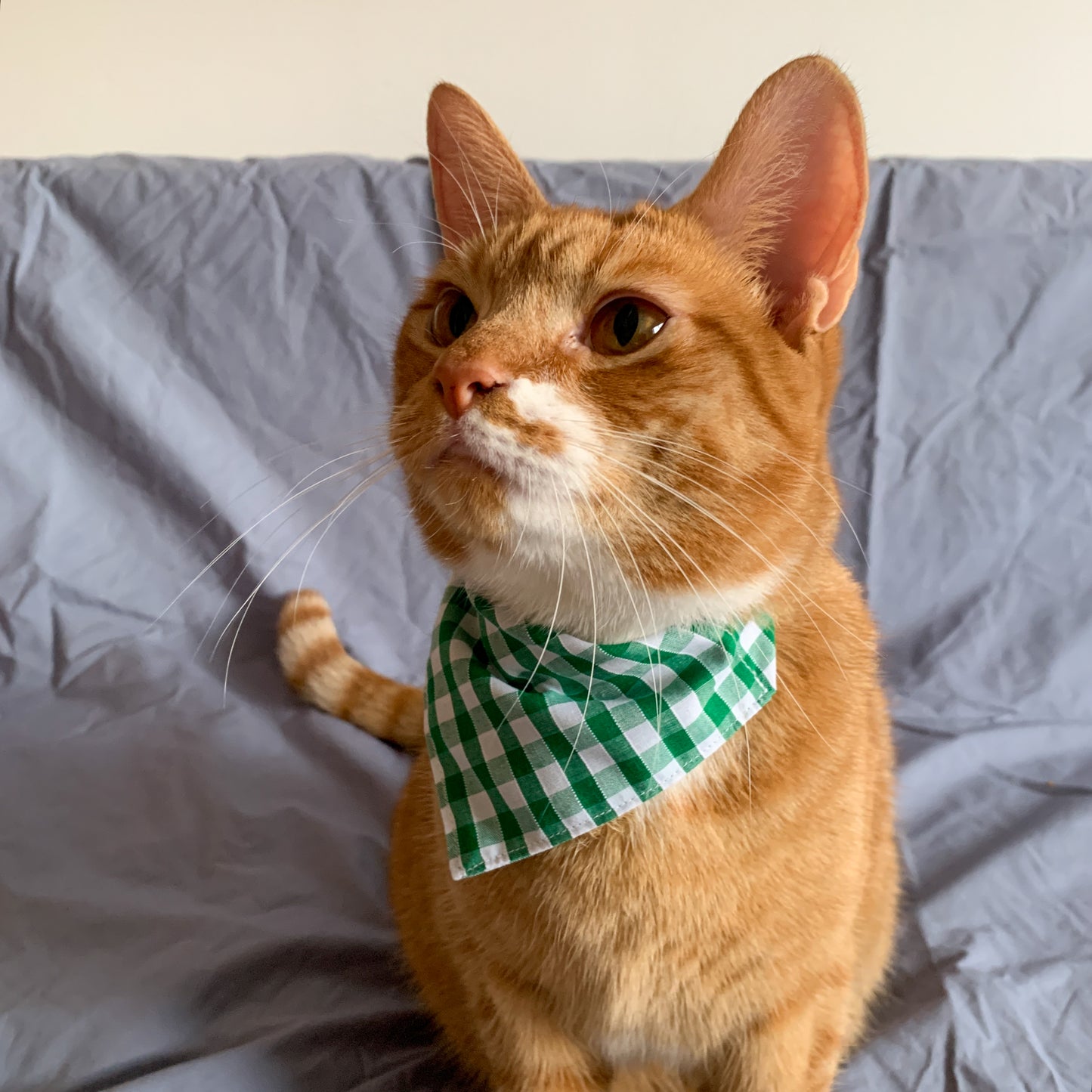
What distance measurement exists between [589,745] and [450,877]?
0.27 m

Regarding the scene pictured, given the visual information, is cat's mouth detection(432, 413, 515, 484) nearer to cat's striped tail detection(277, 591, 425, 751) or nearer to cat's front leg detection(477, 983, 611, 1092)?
cat's front leg detection(477, 983, 611, 1092)

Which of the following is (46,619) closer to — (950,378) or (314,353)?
(314,353)

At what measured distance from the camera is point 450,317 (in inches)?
36.8

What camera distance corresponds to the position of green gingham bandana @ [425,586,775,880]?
0.81 meters

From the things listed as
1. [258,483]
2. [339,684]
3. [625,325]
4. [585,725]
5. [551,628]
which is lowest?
[339,684]

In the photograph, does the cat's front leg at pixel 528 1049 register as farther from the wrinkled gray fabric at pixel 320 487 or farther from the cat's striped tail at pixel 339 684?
the cat's striped tail at pixel 339 684

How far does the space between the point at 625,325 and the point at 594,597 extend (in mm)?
238

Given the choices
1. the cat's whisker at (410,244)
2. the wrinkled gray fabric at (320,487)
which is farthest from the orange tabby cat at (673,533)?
the cat's whisker at (410,244)

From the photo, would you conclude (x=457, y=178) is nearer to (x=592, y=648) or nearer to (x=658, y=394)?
(x=658, y=394)

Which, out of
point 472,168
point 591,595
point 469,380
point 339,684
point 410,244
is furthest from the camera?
point 410,244

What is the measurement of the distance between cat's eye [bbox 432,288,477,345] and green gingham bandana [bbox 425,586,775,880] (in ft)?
1.00

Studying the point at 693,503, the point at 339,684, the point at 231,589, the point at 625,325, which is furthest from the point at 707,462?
the point at 231,589

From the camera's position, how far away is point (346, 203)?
1688 millimetres

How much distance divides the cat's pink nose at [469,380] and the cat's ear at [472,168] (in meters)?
0.33
